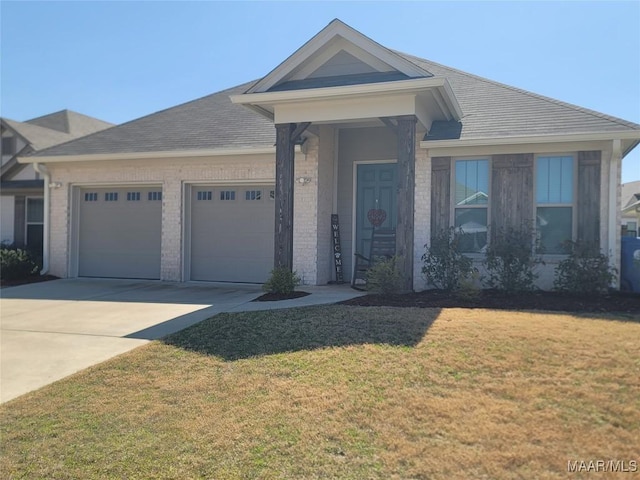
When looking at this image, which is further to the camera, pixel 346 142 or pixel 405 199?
pixel 346 142

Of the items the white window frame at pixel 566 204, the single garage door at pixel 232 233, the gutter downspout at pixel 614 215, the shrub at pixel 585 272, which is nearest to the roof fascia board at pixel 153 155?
the single garage door at pixel 232 233

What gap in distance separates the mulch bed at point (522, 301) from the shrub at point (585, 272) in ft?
0.47

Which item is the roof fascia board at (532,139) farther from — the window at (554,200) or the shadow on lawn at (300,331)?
the shadow on lawn at (300,331)

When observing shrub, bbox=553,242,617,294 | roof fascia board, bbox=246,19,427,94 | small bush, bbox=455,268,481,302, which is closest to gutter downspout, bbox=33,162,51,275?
roof fascia board, bbox=246,19,427,94

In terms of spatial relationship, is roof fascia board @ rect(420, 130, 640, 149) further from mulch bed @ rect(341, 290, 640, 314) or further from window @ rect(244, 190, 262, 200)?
window @ rect(244, 190, 262, 200)

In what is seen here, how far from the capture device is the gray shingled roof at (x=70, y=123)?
2361 centimetres

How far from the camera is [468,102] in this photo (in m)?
12.2

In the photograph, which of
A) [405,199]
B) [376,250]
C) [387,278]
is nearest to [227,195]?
[376,250]

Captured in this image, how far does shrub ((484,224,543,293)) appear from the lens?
8773mm

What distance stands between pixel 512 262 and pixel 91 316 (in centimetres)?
717

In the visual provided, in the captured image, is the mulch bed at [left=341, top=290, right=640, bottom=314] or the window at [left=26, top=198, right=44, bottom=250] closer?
the mulch bed at [left=341, top=290, right=640, bottom=314]

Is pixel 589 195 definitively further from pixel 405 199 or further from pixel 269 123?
pixel 269 123

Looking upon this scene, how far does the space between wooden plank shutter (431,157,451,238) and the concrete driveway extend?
3.97 meters

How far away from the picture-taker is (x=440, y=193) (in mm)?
10508
